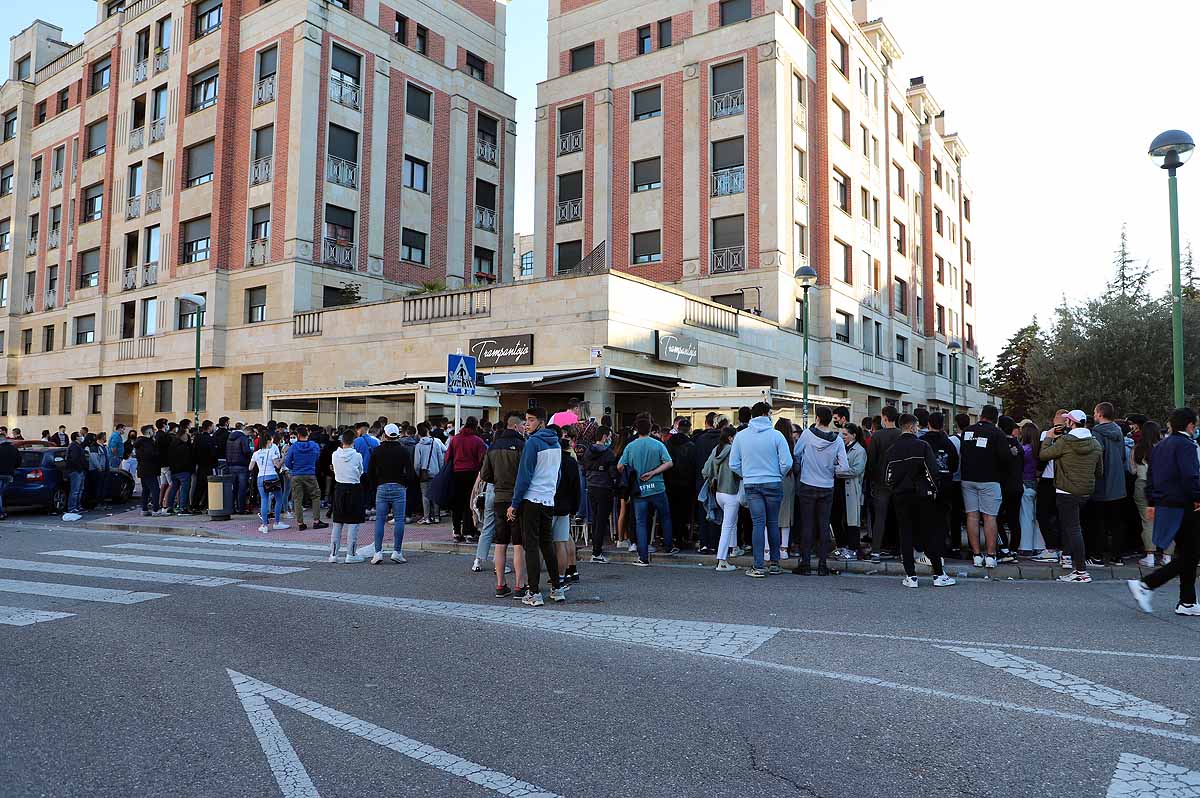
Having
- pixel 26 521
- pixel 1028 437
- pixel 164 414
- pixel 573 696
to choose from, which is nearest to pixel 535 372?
pixel 26 521

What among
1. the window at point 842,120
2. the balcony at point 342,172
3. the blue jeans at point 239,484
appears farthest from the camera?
the window at point 842,120

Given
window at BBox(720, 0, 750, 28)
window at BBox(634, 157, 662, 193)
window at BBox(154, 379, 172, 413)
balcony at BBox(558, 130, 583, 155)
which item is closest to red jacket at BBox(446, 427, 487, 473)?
window at BBox(634, 157, 662, 193)

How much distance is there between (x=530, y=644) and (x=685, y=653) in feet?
3.70

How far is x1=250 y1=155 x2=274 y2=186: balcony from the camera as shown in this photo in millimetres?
29391

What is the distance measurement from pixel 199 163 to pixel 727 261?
20078 mm

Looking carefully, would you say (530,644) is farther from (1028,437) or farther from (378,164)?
(378,164)

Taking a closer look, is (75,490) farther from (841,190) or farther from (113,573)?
(841,190)

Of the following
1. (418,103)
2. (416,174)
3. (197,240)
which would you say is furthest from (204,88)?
(416,174)

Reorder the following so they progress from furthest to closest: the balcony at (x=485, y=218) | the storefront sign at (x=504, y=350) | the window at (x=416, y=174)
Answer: the balcony at (x=485, y=218), the window at (x=416, y=174), the storefront sign at (x=504, y=350)

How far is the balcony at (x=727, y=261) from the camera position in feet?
96.1

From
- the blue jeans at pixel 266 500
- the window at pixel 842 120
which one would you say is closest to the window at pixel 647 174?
the window at pixel 842 120

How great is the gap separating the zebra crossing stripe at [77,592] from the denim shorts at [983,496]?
8562 mm

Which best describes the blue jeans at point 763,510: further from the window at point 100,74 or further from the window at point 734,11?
the window at point 100,74

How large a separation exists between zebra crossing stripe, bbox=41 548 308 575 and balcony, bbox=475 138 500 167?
27.2 m
